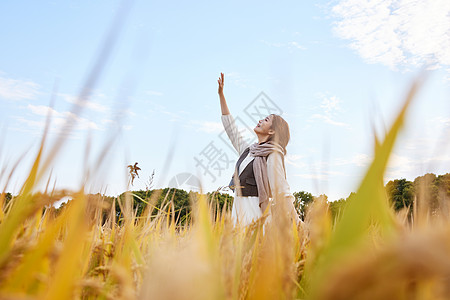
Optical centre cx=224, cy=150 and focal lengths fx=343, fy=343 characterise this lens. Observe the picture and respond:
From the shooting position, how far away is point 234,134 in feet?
21.9

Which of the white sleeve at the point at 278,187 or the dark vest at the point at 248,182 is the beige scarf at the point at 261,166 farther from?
the white sleeve at the point at 278,187

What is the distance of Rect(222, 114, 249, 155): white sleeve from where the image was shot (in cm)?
656

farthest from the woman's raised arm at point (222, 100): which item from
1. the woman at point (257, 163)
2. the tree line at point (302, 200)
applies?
the tree line at point (302, 200)

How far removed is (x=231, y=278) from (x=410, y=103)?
48cm

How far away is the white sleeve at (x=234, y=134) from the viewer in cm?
656

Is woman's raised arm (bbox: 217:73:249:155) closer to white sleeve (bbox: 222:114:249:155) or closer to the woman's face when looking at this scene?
white sleeve (bbox: 222:114:249:155)

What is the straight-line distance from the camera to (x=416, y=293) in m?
0.52

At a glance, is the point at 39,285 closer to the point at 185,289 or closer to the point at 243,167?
the point at 185,289

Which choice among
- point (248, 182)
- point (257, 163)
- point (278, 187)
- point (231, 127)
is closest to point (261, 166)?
point (257, 163)

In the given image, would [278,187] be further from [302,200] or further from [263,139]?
[263,139]

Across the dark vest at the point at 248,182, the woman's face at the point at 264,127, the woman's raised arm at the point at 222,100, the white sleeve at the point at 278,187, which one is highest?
the woman's raised arm at the point at 222,100

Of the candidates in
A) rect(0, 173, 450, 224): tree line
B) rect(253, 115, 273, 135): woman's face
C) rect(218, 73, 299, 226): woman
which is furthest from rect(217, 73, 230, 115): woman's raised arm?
rect(0, 173, 450, 224): tree line

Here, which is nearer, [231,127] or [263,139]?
[263,139]

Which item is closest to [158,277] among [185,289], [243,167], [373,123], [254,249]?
[185,289]
